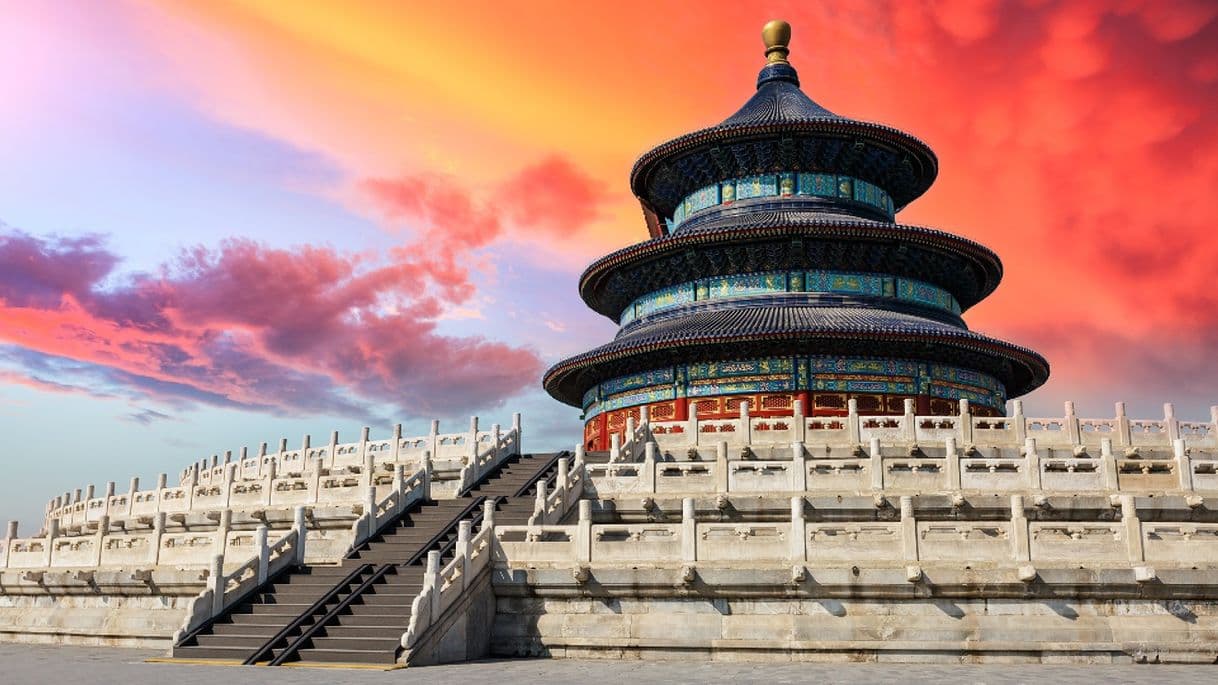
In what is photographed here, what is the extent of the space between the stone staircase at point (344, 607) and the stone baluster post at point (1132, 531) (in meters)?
12.2

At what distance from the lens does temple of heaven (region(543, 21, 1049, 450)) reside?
4169 cm

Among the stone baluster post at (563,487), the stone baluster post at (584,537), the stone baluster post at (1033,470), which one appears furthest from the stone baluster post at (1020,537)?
the stone baluster post at (563,487)

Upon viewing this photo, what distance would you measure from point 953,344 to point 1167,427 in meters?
12.3

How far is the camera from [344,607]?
19.4 metres

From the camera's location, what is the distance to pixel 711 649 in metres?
18.5

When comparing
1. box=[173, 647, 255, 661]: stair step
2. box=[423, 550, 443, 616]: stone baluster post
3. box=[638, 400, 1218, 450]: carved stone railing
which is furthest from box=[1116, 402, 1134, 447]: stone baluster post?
box=[173, 647, 255, 661]: stair step

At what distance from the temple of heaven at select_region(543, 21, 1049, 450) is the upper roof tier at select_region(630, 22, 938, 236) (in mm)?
75

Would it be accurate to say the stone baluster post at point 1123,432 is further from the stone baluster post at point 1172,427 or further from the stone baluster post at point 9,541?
the stone baluster post at point 9,541

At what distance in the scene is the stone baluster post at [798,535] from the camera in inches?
728

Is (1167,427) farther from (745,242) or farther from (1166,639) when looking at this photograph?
(745,242)

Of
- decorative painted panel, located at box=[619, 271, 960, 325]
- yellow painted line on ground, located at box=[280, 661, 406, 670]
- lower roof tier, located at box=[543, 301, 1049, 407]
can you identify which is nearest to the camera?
yellow painted line on ground, located at box=[280, 661, 406, 670]

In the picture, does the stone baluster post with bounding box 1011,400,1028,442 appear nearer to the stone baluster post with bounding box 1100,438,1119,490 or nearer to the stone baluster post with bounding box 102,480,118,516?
the stone baluster post with bounding box 1100,438,1119,490

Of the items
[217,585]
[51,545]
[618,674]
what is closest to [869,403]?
[618,674]

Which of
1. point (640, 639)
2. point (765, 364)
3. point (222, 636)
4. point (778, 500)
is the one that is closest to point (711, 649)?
point (640, 639)
